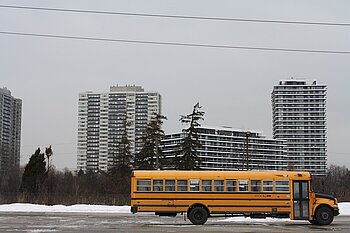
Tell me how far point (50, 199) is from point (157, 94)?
221 ft

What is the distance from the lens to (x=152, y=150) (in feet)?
205

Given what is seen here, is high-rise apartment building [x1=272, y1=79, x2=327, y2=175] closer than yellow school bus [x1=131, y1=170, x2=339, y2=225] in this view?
No

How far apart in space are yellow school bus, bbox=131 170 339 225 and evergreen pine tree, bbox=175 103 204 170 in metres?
34.3

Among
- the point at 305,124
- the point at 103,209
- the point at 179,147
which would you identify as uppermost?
the point at 305,124

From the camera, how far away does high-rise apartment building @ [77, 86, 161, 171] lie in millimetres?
106625

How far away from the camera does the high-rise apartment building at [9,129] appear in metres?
93.9

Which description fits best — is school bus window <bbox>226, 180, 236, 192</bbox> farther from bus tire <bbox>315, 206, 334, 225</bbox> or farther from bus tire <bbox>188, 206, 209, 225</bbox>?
bus tire <bbox>315, 206, 334, 225</bbox>

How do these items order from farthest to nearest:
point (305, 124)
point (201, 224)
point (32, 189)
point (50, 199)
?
point (305, 124) → point (32, 189) → point (50, 199) → point (201, 224)

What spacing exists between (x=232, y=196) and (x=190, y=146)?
35230 mm

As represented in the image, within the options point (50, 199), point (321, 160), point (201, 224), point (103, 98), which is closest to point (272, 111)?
point (321, 160)

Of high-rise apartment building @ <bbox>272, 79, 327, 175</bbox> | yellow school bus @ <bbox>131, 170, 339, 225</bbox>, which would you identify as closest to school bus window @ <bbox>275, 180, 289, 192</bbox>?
yellow school bus @ <bbox>131, 170, 339, 225</bbox>

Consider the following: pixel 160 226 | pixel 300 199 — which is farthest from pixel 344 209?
pixel 160 226

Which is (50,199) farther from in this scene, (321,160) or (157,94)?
(321,160)

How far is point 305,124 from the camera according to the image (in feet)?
391
